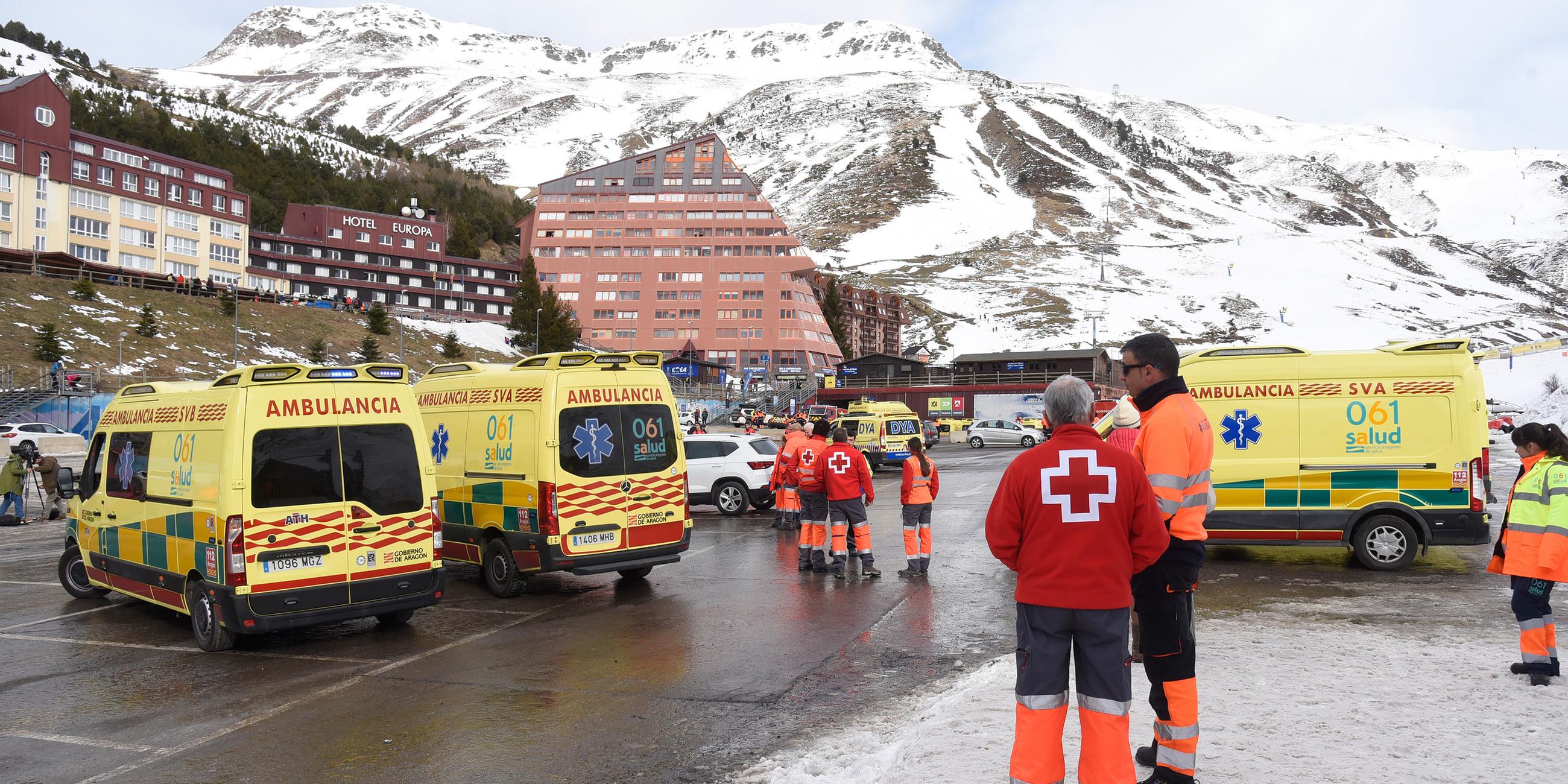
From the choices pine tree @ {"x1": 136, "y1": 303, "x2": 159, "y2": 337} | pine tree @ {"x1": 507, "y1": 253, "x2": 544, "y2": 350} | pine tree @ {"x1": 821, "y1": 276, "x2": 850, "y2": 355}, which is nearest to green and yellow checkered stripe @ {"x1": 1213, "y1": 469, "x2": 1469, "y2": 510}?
pine tree @ {"x1": 136, "y1": 303, "x2": 159, "y2": 337}

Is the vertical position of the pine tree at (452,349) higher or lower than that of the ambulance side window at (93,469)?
higher

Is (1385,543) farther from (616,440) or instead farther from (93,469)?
(93,469)

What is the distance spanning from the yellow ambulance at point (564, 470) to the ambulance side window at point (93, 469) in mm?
3248

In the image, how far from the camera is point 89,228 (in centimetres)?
7844

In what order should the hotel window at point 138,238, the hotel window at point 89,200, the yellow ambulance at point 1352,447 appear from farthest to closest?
the hotel window at point 138,238 < the hotel window at point 89,200 < the yellow ambulance at point 1352,447

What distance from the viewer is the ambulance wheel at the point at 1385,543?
435 inches

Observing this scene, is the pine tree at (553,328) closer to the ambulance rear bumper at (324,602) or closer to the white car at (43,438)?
the white car at (43,438)

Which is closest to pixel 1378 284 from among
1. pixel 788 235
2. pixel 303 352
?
pixel 788 235

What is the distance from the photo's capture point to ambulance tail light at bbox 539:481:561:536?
10.0m

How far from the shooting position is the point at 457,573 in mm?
12336

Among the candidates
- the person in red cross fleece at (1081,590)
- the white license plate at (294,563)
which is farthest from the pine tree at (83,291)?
the person in red cross fleece at (1081,590)

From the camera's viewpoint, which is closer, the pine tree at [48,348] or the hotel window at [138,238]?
the pine tree at [48,348]

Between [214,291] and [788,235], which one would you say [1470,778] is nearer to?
[214,291]

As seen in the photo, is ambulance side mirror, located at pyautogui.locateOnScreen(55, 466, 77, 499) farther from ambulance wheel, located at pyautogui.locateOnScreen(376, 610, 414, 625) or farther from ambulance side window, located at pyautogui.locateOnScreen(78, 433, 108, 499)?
ambulance wheel, located at pyautogui.locateOnScreen(376, 610, 414, 625)
